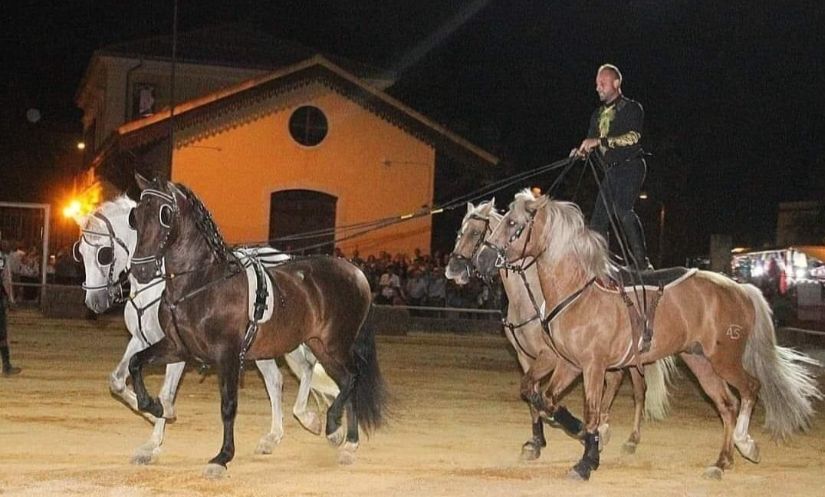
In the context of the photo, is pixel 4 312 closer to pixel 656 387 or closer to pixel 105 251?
pixel 105 251

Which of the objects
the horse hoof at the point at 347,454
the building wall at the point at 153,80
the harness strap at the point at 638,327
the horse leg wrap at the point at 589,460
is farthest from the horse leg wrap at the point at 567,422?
the building wall at the point at 153,80

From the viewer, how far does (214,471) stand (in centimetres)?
878

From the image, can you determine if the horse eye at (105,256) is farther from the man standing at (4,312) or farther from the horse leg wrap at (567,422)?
the man standing at (4,312)

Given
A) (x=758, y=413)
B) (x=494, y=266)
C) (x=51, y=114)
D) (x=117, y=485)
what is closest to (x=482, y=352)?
(x=758, y=413)

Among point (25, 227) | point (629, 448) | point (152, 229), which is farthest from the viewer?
point (25, 227)

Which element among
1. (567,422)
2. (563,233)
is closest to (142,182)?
(563,233)

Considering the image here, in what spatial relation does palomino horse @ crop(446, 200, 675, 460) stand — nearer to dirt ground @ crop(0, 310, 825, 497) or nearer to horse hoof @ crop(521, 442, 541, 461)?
horse hoof @ crop(521, 442, 541, 461)

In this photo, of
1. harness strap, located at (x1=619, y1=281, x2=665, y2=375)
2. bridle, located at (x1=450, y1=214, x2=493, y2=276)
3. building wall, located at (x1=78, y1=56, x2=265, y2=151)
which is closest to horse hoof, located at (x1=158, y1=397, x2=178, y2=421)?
bridle, located at (x1=450, y1=214, x2=493, y2=276)

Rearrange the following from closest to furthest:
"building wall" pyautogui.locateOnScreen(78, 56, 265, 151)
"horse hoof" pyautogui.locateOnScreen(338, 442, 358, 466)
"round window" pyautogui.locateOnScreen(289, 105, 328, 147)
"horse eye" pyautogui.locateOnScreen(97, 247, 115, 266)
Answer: "horse hoof" pyautogui.locateOnScreen(338, 442, 358, 466)
"horse eye" pyautogui.locateOnScreen(97, 247, 115, 266)
"round window" pyautogui.locateOnScreen(289, 105, 328, 147)
"building wall" pyautogui.locateOnScreen(78, 56, 265, 151)

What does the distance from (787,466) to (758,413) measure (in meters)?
4.39

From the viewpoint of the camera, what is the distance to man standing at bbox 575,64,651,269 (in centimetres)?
1038

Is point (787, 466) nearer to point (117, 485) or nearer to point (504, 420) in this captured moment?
point (504, 420)

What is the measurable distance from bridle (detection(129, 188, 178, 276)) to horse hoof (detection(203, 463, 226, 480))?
5.51 ft

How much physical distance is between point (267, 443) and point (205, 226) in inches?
85.0
